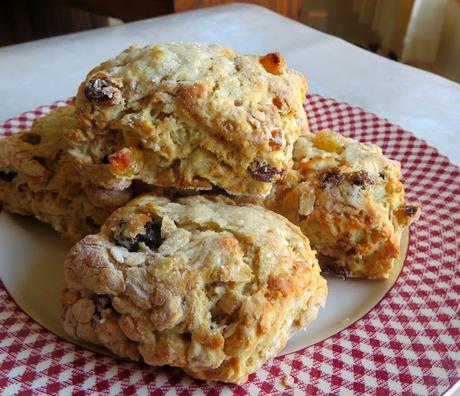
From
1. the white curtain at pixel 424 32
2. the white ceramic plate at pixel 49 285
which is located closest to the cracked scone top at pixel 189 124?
the white ceramic plate at pixel 49 285

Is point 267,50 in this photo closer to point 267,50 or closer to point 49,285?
point 267,50

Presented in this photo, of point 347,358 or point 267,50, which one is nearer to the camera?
point 347,358

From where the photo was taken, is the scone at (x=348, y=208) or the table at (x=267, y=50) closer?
the scone at (x=348, y=208)

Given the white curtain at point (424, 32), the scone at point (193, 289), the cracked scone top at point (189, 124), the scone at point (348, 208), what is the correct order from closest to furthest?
the scone at point (193, 289) < the cracked scone top at point (189, 124) < the scone at point (348, 208) < the white curtain at point (424, 32)

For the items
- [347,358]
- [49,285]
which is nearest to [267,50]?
[49,285]

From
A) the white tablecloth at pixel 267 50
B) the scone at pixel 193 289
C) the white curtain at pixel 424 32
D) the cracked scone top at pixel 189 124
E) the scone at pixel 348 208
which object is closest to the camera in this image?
the scone at pixel 193 289

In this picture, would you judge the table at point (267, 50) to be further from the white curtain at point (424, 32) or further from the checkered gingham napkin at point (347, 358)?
the white curtain at point (424, 32)
